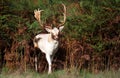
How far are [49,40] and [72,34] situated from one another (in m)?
0.89

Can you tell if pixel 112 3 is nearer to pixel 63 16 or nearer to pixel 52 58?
pixel 63 16

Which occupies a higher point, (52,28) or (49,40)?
(52,28)

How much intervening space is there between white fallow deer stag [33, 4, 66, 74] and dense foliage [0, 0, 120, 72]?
Answer: 32cm

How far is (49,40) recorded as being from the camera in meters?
10.1

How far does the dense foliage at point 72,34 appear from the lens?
1060cm

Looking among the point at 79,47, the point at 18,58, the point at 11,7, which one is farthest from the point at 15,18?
the point at 79,47

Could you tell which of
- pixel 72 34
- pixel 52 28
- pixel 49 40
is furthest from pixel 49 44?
pixel 72 34

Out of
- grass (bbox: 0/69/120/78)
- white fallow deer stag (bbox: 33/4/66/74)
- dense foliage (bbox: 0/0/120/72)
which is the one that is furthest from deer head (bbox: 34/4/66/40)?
grass (bbox: 0/69/120/78)

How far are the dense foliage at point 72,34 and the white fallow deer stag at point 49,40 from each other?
1.04 feet

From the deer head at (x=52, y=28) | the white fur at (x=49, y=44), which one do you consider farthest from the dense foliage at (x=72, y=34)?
the white fur at (x=49, y=44)

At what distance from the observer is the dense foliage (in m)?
10.6

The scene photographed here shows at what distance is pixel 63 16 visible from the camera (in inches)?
427

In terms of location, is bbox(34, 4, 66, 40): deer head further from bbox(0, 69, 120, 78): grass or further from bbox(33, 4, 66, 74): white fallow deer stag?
bbox(0, 69, 120, 78): grass

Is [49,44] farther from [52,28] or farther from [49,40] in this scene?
[52,28]
